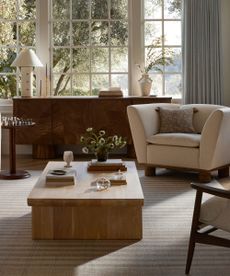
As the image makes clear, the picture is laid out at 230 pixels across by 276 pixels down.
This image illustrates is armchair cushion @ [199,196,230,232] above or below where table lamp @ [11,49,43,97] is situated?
below

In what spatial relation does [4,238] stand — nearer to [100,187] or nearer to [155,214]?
[100,187]

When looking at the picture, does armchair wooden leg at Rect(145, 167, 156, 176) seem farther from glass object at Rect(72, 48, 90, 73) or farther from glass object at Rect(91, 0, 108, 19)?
glass object at Rect(91, 0, 108, 19)

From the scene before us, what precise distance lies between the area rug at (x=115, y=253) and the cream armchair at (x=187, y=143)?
1186mm

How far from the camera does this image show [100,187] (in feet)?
12.9

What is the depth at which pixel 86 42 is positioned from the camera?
25.8ft

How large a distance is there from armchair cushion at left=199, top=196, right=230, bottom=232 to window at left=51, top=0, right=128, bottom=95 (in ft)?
16.5

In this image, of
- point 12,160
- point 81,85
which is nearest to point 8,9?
point 81,85

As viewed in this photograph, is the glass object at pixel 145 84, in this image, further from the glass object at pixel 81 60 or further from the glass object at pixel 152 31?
the glass object at pixel 81 60

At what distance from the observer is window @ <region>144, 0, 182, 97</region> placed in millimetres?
7832

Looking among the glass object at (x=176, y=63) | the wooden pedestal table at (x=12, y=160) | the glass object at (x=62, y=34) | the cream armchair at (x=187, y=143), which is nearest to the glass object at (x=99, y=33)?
the glass object at (x=62, y=34)

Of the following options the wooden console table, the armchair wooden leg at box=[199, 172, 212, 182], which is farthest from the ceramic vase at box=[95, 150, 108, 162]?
the wooden console table

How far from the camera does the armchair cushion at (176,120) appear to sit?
20.6 ft

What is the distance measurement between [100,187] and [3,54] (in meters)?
4.48

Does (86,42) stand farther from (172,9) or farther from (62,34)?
(172,9)
